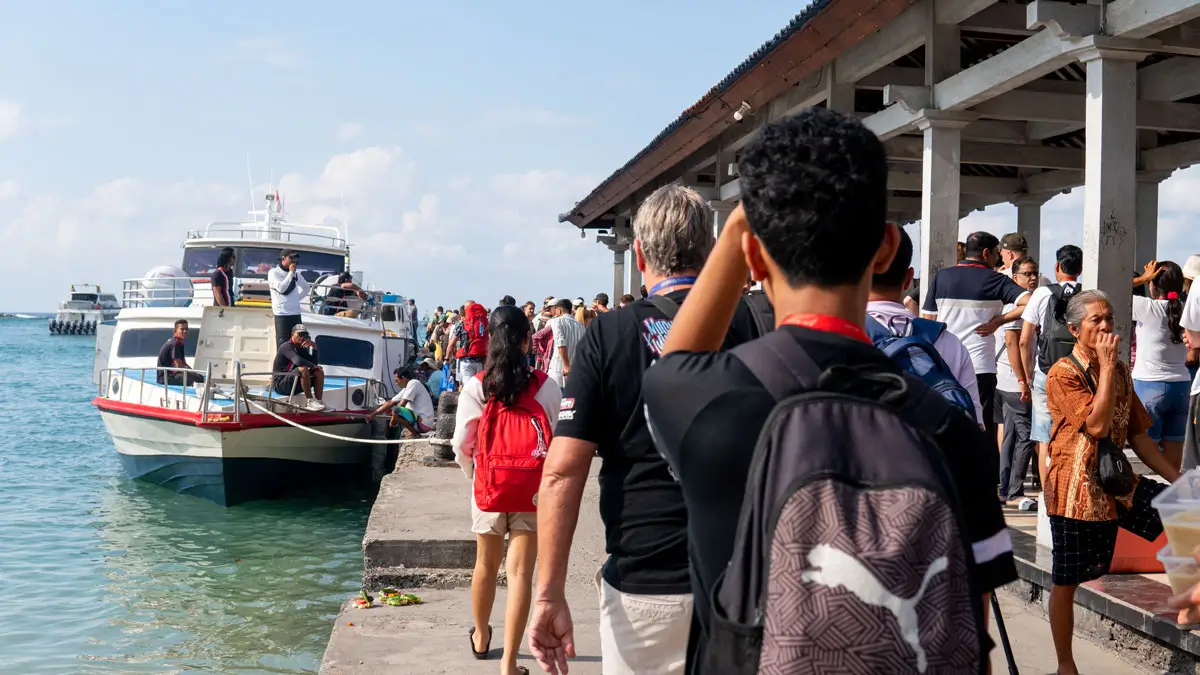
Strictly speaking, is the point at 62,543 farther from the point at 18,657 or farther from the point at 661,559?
the point at 661,559

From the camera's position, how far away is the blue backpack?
291cm

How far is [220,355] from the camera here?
1625cm

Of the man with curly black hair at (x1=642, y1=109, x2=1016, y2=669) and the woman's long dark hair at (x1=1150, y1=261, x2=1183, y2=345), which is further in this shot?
the woman's long dark hair at (x1=1150, y1=261, x2=1183, y2=345)

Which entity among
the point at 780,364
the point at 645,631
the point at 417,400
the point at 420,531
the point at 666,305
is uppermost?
the point at 666,305

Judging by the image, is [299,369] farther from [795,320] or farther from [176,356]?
[795,320]

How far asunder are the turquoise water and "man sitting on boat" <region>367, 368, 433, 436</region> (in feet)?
4.37

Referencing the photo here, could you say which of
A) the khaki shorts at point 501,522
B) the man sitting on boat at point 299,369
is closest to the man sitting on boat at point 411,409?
the man sitting on boat at point 299,369

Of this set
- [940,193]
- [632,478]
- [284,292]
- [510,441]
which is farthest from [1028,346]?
[284,292]

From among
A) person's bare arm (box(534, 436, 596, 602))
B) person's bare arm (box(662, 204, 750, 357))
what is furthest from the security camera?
person's bare arm (box(662, 204, 750, 357))

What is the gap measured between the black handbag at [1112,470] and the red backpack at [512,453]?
2.38 meters

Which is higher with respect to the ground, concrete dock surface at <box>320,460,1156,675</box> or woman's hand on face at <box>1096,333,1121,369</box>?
woman's hand on face at <box>1096,333,1121,369</box>

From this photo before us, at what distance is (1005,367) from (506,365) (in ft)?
15.9

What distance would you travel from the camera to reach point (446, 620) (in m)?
6.06

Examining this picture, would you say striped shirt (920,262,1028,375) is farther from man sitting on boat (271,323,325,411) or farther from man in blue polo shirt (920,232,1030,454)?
man sitting on boat (271,323,325,411)
